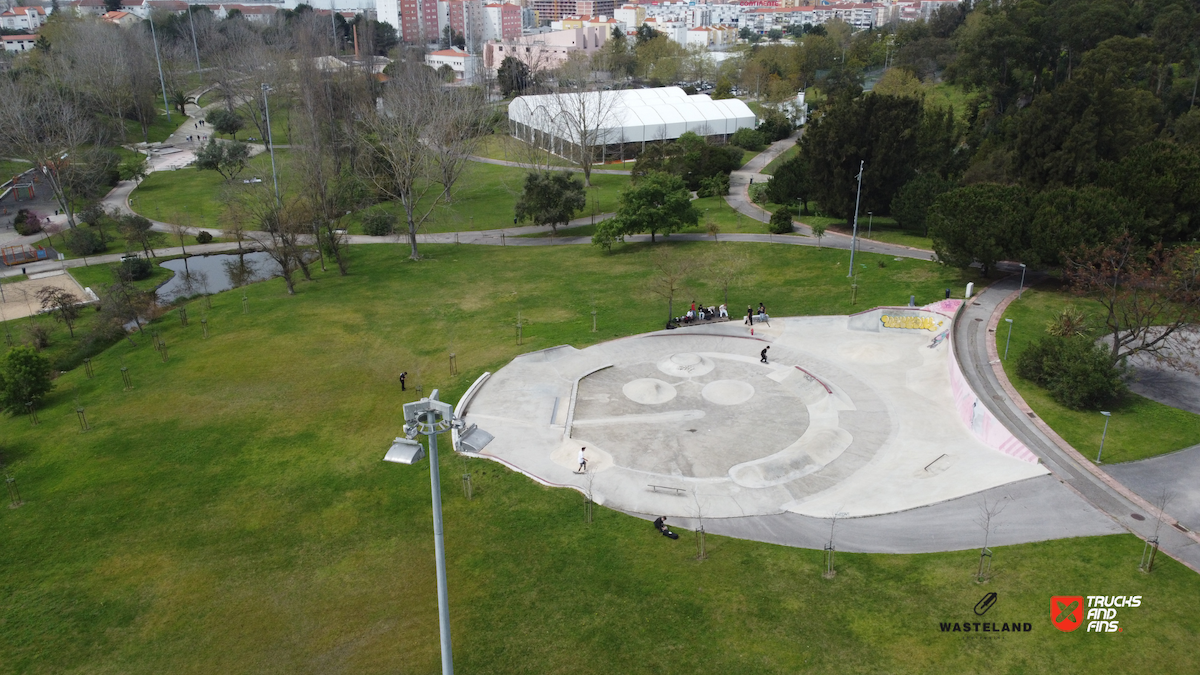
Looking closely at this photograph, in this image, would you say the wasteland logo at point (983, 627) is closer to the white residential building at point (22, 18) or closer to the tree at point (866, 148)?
the tree at point (866, 148)

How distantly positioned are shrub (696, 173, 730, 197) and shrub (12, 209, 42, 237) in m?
60.5

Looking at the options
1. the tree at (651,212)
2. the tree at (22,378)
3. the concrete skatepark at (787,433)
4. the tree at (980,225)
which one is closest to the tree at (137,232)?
the tree at (22,378)

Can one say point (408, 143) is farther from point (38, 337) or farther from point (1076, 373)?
point (1076, 373)

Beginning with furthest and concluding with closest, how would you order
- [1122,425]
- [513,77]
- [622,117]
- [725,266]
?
[513,77] → [622,117] → [725,266] → [1122,425]

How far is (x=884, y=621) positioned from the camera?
21.5 m

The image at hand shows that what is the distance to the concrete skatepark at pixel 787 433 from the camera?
1054 inches

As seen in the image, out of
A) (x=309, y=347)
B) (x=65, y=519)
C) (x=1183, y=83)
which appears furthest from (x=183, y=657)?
(x=1183, y=83)

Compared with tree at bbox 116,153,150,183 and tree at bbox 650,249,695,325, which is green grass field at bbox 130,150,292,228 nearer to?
tree at bbox 116,153,150,183

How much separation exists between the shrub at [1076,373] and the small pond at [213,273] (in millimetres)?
52194

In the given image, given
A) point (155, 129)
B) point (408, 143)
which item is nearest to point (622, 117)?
point (408, 143)

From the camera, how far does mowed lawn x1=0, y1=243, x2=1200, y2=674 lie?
21.0 meters

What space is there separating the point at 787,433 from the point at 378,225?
1853 inches

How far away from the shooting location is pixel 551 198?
64.5 meters

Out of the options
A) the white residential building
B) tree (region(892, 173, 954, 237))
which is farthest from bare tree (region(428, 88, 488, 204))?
the white residential building
